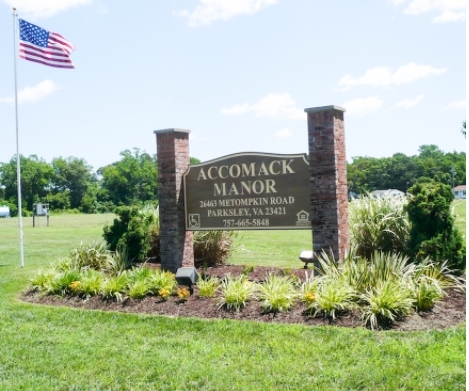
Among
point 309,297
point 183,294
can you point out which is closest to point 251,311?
point 309,297

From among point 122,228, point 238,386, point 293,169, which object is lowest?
point 238,386

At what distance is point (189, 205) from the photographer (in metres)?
11.0

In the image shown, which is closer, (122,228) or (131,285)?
(131,285)

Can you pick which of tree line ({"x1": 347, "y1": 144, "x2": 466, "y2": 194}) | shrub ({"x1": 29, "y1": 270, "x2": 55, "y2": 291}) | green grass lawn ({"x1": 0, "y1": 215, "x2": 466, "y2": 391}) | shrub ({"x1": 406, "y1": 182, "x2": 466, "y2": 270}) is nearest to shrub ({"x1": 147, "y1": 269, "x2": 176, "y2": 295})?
green grass lawn ({"x1": 0, "y1": 215, "x2": 466, "y2": 391})

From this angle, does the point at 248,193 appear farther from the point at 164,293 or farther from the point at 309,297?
the point at 309,297

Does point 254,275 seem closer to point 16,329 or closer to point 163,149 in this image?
point 163,149

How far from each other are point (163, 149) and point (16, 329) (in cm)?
458

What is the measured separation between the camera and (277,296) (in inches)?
297

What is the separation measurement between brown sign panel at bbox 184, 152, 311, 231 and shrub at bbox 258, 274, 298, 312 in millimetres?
1844

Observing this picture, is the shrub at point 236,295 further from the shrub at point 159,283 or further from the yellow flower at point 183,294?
the shrub at point 159,283

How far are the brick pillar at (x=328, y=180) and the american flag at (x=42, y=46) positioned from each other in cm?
732

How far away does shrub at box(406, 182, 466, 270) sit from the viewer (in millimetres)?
8359

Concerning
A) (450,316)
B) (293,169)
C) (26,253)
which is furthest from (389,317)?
(26,253)

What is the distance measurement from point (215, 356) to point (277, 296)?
1696 millimetres
